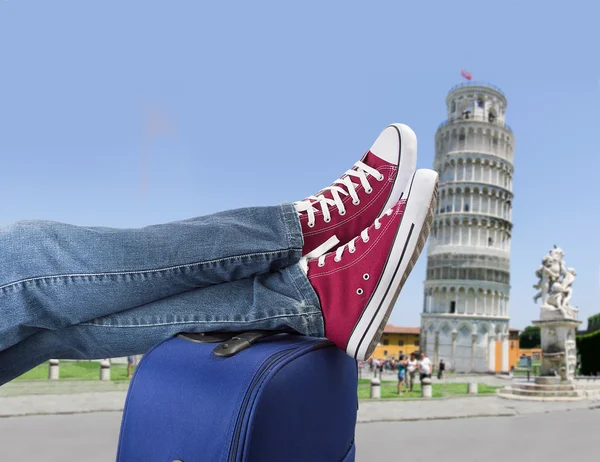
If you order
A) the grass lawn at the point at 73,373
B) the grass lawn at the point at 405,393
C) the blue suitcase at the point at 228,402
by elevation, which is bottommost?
the grass lawn at the point at 405,393

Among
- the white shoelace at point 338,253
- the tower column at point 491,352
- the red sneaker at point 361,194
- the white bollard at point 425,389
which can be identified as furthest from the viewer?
the tower column at point 491,352

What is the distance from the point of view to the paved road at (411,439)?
4043 millimetres

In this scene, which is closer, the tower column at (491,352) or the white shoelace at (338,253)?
the white shoelace at (338,253)

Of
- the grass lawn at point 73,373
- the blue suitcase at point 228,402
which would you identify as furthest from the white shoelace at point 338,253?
the grass lawn at point 73,373

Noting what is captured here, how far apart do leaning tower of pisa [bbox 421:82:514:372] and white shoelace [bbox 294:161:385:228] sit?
42.7 meters

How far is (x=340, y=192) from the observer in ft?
5.52

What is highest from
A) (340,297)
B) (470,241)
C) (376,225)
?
(470,241)

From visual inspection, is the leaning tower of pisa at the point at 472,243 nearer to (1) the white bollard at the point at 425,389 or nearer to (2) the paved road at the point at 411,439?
(1) the white bollard at the point at 425,389

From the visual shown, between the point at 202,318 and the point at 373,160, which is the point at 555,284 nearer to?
the point at 373,160

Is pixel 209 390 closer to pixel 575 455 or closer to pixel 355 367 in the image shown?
pixel 355 367

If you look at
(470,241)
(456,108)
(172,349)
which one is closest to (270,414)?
(172,349)

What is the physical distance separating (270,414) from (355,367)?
0.62 m

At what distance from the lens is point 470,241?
141ft

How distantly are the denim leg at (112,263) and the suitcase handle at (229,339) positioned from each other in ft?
0.30
